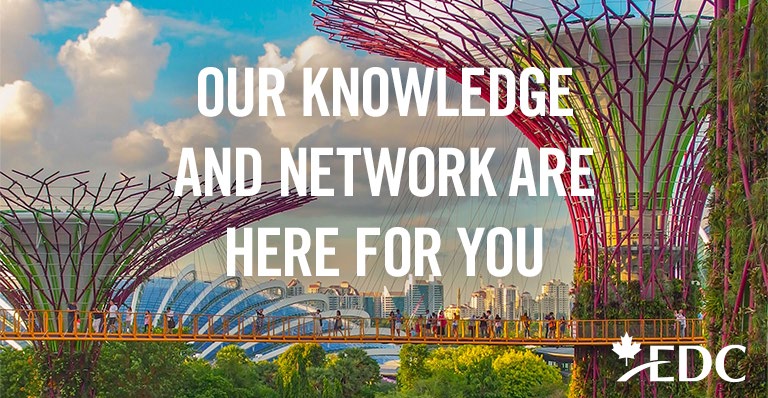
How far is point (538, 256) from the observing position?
120 feet

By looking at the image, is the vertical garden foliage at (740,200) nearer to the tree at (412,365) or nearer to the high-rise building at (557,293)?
the tree at (412,365)

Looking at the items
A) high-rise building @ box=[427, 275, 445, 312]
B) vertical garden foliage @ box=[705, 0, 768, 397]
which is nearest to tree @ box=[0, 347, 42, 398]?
vertical garden foliage @ box=[705, 0, 768, 397]

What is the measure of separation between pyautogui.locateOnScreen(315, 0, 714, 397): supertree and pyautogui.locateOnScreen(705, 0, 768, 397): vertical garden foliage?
69.1 ft

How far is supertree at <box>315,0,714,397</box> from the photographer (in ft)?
150

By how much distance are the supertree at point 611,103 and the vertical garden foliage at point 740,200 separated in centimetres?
2105

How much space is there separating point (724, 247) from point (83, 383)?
119ft

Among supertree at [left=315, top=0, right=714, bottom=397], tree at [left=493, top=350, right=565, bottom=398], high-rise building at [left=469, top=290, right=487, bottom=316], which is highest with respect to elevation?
supertree at [left=315, top=0, right=714, bottom=397]

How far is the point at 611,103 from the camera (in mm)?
46375

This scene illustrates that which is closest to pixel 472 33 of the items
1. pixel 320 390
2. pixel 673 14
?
pixel 673 14

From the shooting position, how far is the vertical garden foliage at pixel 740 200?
2212cm

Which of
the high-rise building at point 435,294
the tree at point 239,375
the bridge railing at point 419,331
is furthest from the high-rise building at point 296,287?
the bridge railing at point 419,331

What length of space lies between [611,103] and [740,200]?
24103 millimetres

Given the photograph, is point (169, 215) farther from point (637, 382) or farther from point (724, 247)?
point (724, 247)

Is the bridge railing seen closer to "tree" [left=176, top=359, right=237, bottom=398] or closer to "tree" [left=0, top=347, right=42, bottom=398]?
"tree" [left=0, top=347, right=42, bottom=398]
